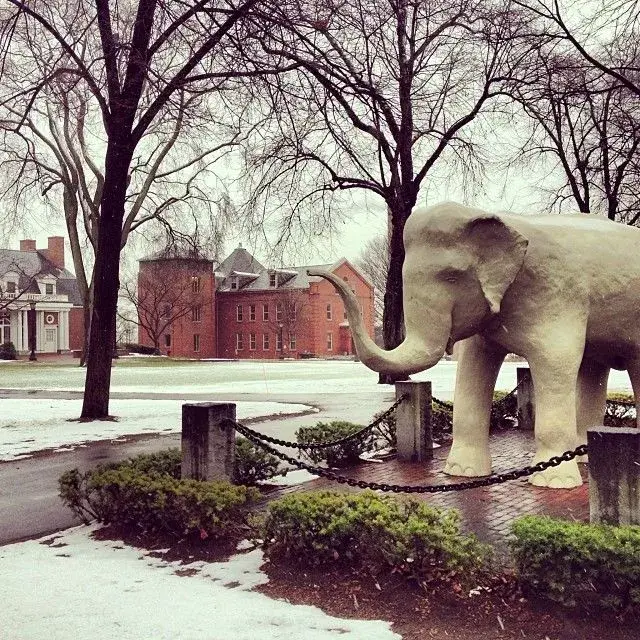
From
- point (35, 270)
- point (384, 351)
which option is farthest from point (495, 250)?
point (35, 270)

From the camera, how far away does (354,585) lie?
196 inches

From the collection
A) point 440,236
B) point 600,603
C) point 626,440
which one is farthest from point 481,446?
point 600,603

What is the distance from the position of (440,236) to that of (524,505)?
2.62 meters

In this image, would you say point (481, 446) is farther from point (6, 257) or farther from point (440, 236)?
point (6, 257)

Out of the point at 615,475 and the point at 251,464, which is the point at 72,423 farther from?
the point at 615,475

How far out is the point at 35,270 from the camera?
65.9 m

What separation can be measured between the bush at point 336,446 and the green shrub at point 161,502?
117 inches

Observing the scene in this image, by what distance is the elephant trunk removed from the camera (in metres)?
6.64

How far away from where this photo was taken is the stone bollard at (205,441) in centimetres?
694

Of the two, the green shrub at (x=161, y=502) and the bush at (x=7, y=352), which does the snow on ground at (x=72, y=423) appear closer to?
the green shrub at (x=161, y=502)

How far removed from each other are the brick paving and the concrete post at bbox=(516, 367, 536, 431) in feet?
10.6

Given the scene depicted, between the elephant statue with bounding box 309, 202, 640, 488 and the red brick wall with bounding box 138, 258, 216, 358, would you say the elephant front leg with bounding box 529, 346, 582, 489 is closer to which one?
the elephant statue with bounding box 309, 202, 640, 488

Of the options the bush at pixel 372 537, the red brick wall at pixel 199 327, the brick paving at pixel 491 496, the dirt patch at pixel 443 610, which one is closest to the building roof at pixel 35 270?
the red brick wall at pixel 199 327

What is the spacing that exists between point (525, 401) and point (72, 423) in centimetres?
861
